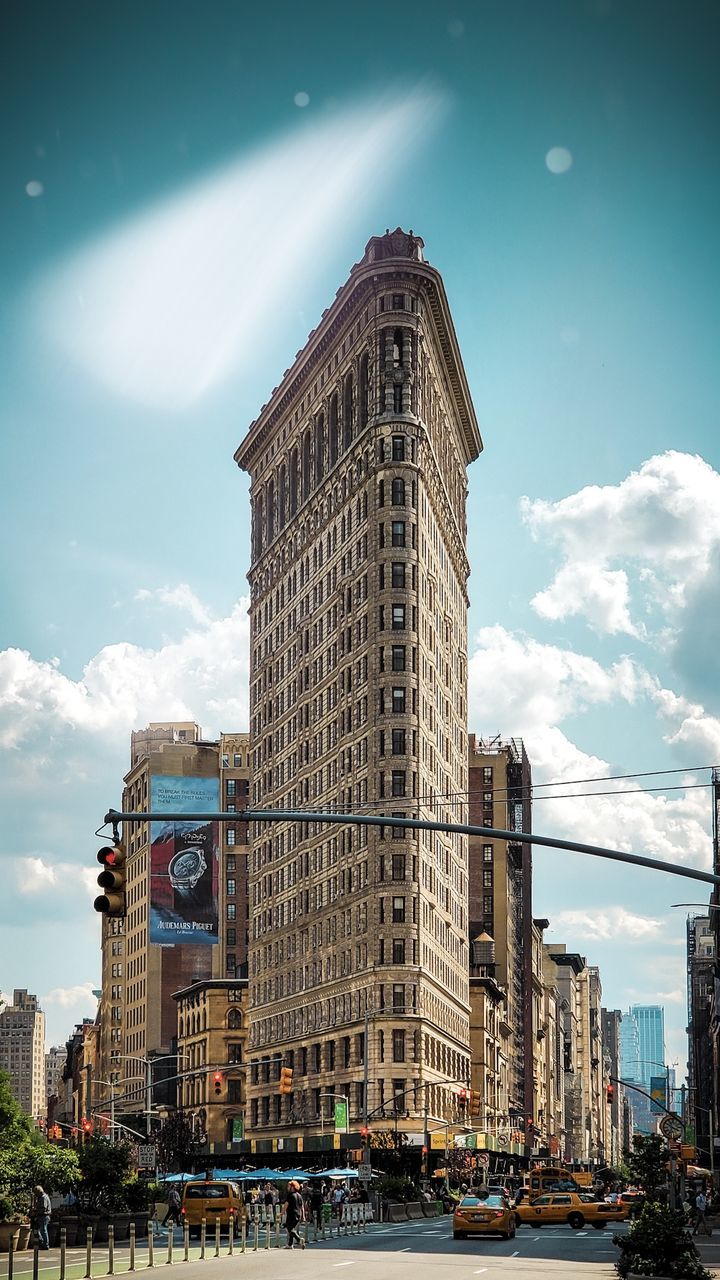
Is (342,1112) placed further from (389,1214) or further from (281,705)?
(281,705)

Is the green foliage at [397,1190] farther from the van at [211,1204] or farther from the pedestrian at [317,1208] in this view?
the van at [211,1204]

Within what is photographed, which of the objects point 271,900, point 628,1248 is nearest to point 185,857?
point 271,900

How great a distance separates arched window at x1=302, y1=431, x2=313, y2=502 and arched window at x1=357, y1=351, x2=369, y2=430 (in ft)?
52.2

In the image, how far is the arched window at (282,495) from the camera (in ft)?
513

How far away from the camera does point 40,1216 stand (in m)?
48.3

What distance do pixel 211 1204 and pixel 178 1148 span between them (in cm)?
10208

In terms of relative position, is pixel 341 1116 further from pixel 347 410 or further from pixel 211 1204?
pixel 347 410

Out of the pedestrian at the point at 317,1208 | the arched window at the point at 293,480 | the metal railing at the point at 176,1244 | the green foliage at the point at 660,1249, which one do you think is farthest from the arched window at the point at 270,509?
the green foliage at the point at 660,1249

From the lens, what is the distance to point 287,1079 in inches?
2825

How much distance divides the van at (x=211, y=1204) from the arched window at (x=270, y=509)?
322ft

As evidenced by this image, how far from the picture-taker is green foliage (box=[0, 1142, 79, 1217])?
48.9 meters

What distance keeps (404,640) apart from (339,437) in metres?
23.1

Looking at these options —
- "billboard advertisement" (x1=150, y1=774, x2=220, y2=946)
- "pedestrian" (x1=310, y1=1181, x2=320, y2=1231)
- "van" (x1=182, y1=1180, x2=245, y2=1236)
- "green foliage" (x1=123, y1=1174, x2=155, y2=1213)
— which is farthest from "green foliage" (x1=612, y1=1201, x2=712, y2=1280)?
"billboard advertisement" (x1=150, y1=774, x2=220, y2=946)

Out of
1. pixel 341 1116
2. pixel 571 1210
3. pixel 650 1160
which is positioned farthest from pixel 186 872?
pixel 650 1160
